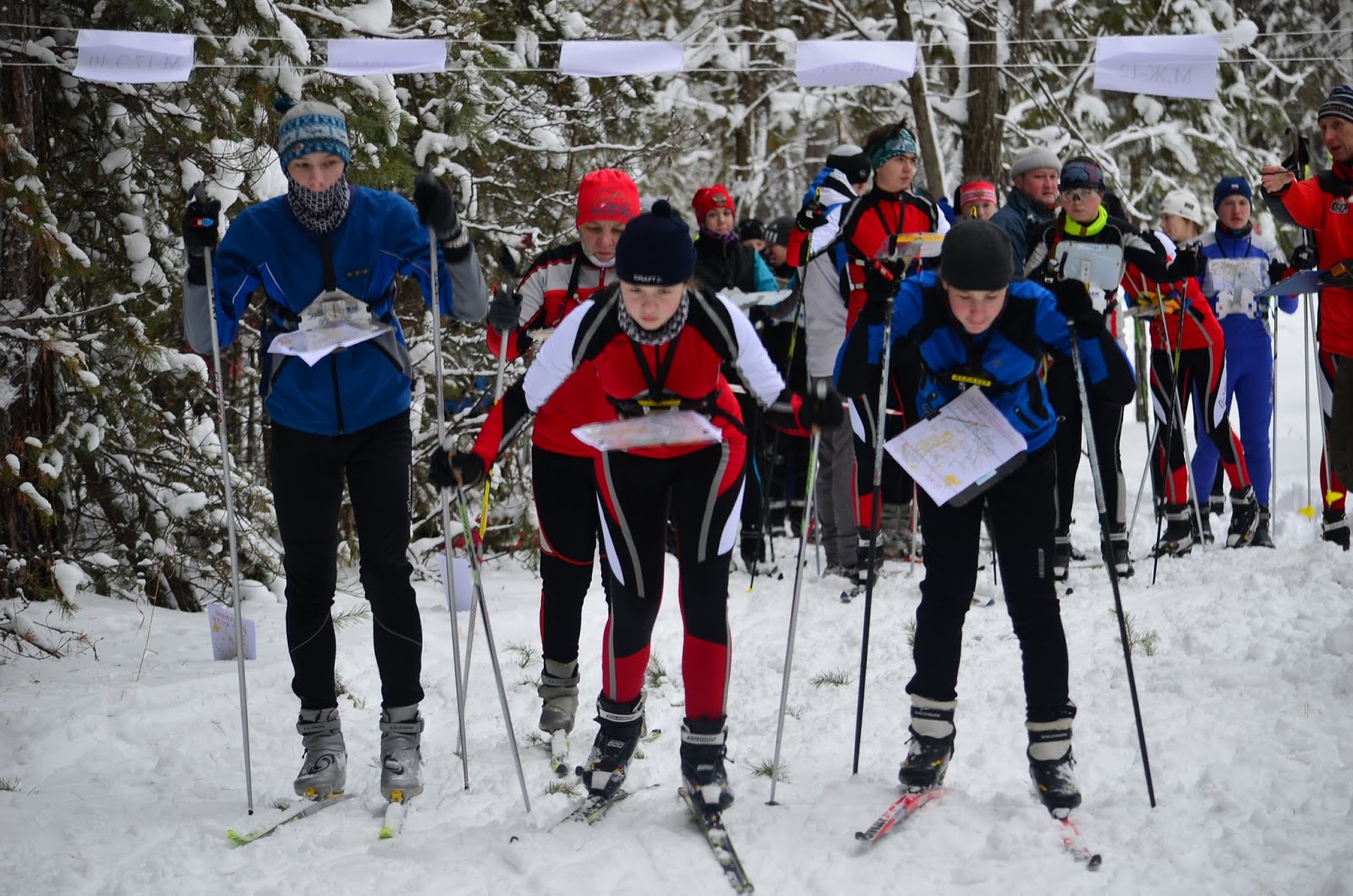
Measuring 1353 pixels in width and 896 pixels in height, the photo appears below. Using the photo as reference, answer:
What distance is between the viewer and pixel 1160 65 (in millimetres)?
7852

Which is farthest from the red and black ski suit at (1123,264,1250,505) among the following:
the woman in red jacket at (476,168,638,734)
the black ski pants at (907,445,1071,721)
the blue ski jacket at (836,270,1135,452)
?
the woman in red jacket at (476,168,638,734)

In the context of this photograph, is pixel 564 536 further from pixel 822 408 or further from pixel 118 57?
pixel 118 57

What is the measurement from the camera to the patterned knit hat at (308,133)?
3.81 metres

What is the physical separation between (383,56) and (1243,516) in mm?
5899

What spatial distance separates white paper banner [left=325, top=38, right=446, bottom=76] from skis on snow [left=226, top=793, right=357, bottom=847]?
13.1ft

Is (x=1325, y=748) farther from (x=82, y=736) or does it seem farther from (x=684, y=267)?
(x=82, y=736)

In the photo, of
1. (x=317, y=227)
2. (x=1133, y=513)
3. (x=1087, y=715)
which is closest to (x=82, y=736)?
(x=317, y=227)

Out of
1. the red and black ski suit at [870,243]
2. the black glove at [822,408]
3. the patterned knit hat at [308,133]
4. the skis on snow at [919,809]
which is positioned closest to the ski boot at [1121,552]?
the red and black ski suit at [870,243]

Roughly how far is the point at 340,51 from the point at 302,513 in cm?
348

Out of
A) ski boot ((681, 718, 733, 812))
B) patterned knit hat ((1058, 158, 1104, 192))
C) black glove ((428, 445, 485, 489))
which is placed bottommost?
ski boot ((681, 718, 733, 812))

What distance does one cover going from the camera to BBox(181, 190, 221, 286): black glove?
386cm

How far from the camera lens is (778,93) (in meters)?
15.0

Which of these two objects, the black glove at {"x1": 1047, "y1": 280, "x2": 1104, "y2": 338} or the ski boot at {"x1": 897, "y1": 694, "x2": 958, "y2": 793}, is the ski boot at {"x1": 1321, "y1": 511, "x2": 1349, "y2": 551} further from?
the ski boot at {"x1": 897, "y1": 694, "x2": 958, "y2": 793}

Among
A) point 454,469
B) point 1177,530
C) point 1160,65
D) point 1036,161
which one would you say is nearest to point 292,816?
point 454,469
